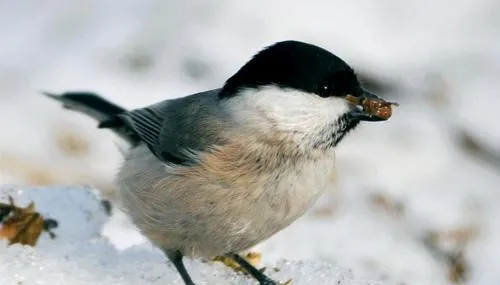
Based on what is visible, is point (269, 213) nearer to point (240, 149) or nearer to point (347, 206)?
point (240, 149)

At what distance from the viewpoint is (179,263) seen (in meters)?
2.83

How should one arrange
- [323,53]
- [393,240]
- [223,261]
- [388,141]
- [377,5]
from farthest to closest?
[377,5] < [388,141] < [393,240] < [223,261] < [323,53]

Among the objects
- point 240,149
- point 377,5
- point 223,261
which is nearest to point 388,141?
point 377,5

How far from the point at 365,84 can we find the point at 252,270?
1.73 m

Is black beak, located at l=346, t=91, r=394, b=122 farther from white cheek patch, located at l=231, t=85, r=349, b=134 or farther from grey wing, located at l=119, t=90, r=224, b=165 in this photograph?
grey wing, located at l=119, t=90, r=224, b=165

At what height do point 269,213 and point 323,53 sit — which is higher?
point 323,53

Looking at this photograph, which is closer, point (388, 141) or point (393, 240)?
point (393, 240)

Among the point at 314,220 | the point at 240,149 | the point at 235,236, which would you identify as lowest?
the point at 314,220

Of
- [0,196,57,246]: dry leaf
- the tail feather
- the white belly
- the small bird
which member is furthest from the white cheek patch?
the tail feather

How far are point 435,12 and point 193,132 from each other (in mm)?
2286

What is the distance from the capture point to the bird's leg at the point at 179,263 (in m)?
2.79

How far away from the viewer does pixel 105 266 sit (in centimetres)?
281

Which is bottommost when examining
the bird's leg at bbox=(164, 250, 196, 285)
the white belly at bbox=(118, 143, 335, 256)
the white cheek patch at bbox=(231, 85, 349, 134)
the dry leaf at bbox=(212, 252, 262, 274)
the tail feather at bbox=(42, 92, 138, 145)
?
the dry leaf at bbox=(212, 252, 262, 274)

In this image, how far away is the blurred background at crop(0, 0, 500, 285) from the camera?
3.54 metres
